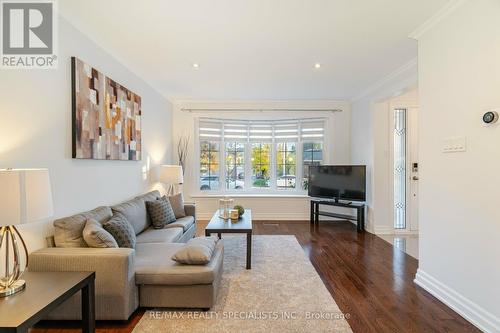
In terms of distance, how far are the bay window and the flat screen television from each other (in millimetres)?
509

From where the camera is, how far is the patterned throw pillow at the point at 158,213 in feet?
11.8

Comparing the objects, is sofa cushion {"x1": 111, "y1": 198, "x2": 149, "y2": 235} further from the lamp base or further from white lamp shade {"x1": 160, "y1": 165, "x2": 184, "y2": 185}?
the lamp base

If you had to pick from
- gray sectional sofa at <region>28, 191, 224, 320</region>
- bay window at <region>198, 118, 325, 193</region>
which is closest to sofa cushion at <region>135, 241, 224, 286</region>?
gray sectional sofa at <region>28, 191, 224, 320</region>

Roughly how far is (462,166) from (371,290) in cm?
143

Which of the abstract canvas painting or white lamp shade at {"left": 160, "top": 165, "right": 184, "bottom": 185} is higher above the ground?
the abstract canvas painting

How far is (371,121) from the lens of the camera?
4812 mm

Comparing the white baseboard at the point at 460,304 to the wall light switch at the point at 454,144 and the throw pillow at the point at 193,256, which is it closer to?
the wall light switch at the point at 454,144

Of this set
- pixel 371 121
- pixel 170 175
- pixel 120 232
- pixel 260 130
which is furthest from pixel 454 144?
pixel 260 130

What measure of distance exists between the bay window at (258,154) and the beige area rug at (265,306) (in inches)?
113

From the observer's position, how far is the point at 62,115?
2432 mm

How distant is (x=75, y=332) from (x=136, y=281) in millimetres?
518

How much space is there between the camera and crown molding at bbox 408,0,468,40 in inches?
89.6

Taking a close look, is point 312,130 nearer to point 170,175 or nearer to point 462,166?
point 170,175

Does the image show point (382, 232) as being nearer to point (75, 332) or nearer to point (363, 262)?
point (363, 262)
